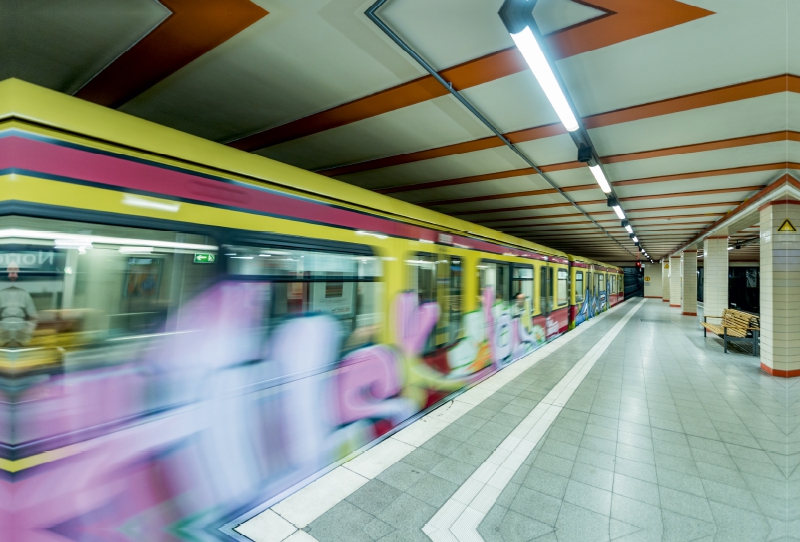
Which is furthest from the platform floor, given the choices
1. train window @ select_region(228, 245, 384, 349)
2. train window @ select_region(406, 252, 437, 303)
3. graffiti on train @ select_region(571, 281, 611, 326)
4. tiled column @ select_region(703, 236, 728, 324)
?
tiled column @ select_region(703, 236, 728, 324)

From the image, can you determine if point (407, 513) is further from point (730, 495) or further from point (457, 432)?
point (730, 495)

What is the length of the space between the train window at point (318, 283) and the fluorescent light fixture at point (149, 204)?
36 centimetres

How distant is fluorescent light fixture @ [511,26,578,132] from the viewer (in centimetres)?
210

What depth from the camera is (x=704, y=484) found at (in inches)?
114

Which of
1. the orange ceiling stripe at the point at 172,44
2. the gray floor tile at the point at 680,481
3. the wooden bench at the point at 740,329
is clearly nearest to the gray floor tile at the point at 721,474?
the gray floor tile at the point at 680,481

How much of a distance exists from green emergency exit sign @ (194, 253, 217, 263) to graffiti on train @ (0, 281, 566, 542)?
16 cm

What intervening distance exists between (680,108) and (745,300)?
81.6 feet

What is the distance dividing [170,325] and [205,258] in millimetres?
432

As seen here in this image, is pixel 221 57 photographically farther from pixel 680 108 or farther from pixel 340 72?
pixel 680 108

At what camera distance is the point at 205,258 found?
210 cm

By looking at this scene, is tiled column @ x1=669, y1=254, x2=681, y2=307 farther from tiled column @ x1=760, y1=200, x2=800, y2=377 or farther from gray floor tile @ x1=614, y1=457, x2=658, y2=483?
gray floor tile @ x1=614, y1=457, x2=658, y2=483

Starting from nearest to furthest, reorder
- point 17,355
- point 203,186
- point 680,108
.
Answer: point 17,355, point 203,186, point 680,108

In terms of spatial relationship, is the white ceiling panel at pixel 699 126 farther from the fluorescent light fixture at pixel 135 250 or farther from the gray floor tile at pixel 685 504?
the fluorescent light fixture at pixel 135 250

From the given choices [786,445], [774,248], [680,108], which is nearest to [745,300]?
[774,248]
